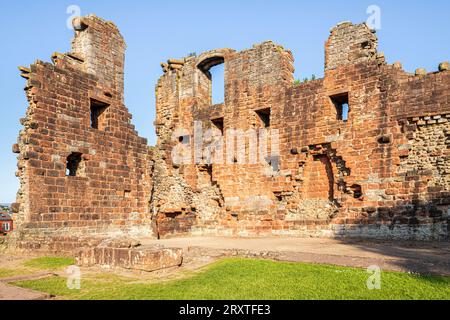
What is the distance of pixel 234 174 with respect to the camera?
15.6m

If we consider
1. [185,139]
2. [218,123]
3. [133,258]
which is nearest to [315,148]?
[218,123]

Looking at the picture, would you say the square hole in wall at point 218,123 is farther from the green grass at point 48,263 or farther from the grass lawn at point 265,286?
the grass lawn at point 265,286

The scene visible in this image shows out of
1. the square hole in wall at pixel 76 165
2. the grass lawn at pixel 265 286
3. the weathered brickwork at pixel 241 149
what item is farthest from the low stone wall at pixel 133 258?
the square hole in wall at pixel 76 165

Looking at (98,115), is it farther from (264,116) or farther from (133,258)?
(133,258)

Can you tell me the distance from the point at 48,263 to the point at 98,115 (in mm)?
7662

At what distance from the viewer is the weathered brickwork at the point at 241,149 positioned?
37.7ft

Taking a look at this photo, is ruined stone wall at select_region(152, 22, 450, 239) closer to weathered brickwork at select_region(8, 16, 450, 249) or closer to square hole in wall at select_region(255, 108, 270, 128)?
weathered brickwork at select_region(8, 16, 450, 249)

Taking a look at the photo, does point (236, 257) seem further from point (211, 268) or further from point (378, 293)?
point (378, 293)

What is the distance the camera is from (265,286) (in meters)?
5.28

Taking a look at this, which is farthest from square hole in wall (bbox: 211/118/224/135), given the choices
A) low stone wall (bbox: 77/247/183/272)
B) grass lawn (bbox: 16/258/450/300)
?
grass lawn (bbox: 16/258/450/300)

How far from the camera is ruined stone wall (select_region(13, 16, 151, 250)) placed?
1166 cm

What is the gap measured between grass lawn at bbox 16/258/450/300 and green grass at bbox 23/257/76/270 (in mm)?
1597
